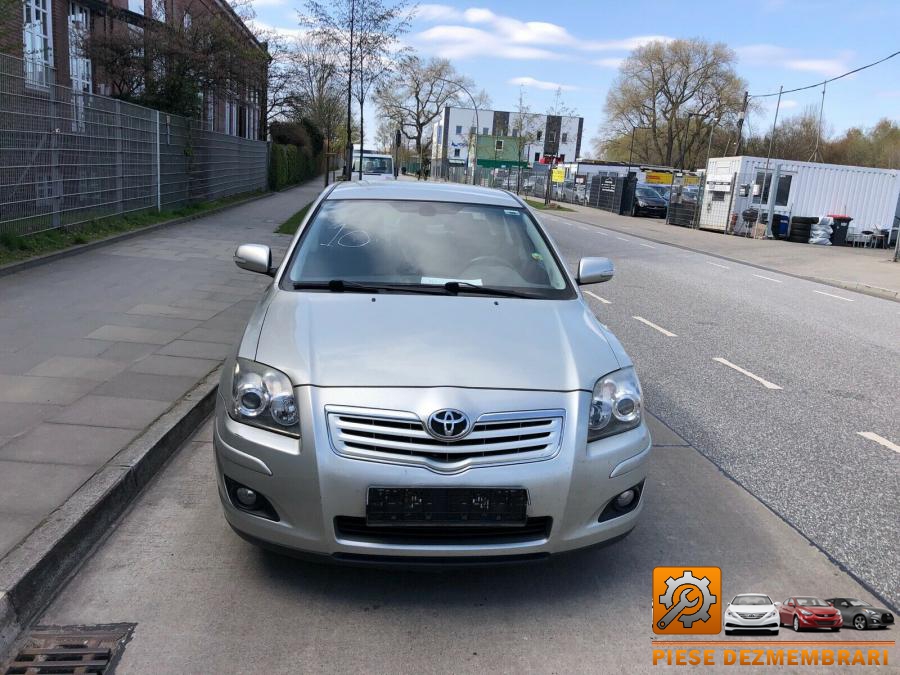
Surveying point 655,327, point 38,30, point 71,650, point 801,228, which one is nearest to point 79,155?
point 655,327

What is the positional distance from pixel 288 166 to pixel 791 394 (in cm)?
3737

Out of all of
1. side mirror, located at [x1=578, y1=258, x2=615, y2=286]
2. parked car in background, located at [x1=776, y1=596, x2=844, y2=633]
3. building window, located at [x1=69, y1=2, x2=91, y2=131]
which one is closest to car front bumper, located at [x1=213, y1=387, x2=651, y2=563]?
parked car in background, located at [x1=776, y1=596, x2=844, y2=633]

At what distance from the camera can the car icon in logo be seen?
9.59ft

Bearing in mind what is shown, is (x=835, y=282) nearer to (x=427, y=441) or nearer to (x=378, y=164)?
(x=427, y=441)

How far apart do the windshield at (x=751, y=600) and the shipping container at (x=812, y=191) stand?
96.5 feet

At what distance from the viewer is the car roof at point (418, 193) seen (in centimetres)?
498

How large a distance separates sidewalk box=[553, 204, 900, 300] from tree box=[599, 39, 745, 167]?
49.0 meters

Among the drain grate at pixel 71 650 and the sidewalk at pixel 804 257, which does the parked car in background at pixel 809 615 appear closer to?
the drain grate at pixel 71 650

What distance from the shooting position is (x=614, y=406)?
327 centimetres

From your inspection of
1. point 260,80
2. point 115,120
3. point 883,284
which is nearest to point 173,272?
point 115,120

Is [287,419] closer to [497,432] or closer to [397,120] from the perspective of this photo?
[497,432]

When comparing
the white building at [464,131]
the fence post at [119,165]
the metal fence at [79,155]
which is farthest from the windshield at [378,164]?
the white building at [464,131]

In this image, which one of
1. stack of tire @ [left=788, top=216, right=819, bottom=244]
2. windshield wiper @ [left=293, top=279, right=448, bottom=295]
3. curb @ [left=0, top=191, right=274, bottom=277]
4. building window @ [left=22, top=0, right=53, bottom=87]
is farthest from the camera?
stack of tire @ [left=788, top=216, right=819, bottom=244]

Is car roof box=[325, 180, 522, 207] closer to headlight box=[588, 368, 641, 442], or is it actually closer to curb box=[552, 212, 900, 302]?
headlight box=[588, 368, 641, 442]
